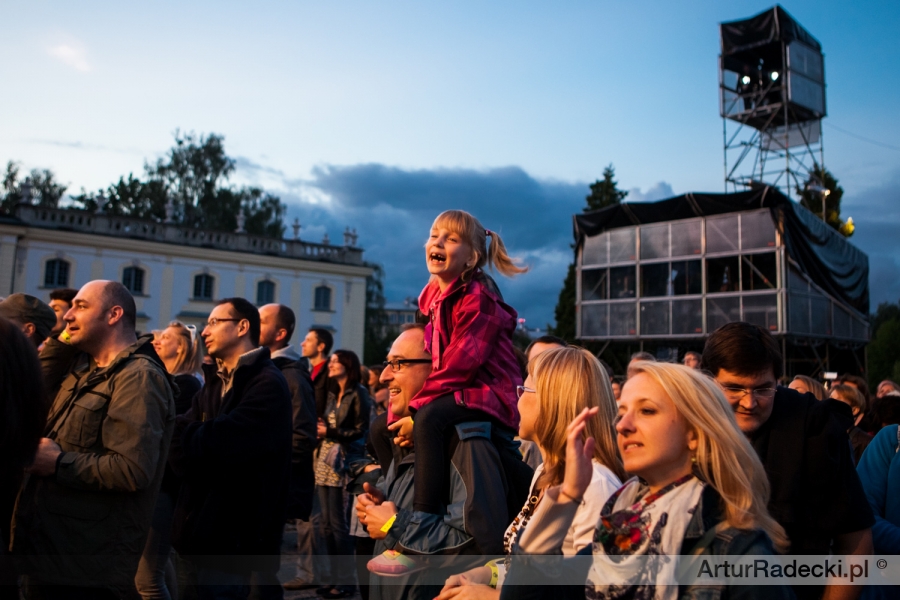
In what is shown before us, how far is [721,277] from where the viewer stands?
20406 millimetres

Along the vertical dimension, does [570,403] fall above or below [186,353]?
below

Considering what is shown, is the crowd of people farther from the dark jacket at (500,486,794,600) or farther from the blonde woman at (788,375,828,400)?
the blonde woman at (788,375,828,400)

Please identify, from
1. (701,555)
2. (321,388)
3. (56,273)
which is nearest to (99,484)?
(701,555)

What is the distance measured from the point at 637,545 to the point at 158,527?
12.4ft

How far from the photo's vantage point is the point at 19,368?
267 centimetres

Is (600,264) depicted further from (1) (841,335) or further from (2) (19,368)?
(2) (19,368)

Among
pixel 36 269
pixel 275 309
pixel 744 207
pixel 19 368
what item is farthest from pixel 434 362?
pixel 36 269

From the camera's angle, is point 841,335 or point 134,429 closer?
point 134,429

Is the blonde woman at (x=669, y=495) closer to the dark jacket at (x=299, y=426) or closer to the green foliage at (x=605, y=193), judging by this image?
the dark jacket at (x=299, y=426)

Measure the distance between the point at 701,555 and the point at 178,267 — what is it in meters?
39.2

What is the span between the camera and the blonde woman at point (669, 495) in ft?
6.20

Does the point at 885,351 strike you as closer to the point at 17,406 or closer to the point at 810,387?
the point at 810,387

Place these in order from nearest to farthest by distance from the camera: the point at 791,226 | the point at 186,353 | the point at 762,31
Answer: the point at 186,353, the point at 791,226, the point at 762,31

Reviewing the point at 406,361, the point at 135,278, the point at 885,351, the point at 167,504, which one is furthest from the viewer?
the point at 135,278
